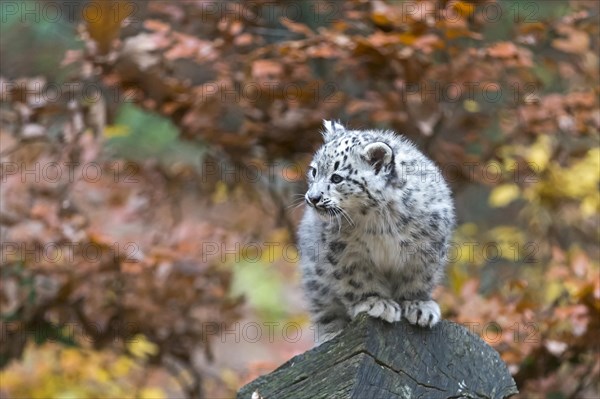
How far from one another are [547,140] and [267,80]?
92.5 inches

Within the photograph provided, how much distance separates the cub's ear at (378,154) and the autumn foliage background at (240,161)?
1.12 m

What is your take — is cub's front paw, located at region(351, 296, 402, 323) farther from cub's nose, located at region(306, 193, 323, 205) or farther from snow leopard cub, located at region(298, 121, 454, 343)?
cub's nose, located at region(306, 193, 323, 205)

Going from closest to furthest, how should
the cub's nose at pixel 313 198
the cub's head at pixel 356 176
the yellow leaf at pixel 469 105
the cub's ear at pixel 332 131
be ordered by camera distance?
1. the cub's nose at pixel 313 198
2. the cub's head at pixel 356 176
3. the cub's ear at pixel 332 131
4. the yellow leaf at pixel 469 105

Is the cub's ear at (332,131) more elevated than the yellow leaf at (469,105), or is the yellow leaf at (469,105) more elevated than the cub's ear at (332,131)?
the cub's ear at (332,131)

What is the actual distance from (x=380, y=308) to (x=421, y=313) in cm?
18

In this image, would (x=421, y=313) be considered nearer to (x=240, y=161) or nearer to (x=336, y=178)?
(x=336, y=178)

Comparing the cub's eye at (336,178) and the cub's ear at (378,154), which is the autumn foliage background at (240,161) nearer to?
the cub's ear at (378,154)

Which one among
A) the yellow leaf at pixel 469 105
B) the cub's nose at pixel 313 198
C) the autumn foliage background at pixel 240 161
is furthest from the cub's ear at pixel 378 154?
the yellow leaf at pixel 469 105

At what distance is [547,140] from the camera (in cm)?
651

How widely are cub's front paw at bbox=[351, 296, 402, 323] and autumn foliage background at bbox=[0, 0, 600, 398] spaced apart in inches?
54.8

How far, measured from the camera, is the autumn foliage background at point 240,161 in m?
5.08

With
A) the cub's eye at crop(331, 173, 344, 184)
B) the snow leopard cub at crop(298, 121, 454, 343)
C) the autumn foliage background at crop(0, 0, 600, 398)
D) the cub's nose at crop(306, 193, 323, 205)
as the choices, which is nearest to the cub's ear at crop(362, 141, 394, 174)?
the snow leopard cub at crop(298, 121, 454, 343)

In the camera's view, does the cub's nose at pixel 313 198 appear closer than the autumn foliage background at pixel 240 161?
Yes

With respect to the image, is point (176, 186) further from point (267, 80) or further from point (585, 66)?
point (585, 66)
